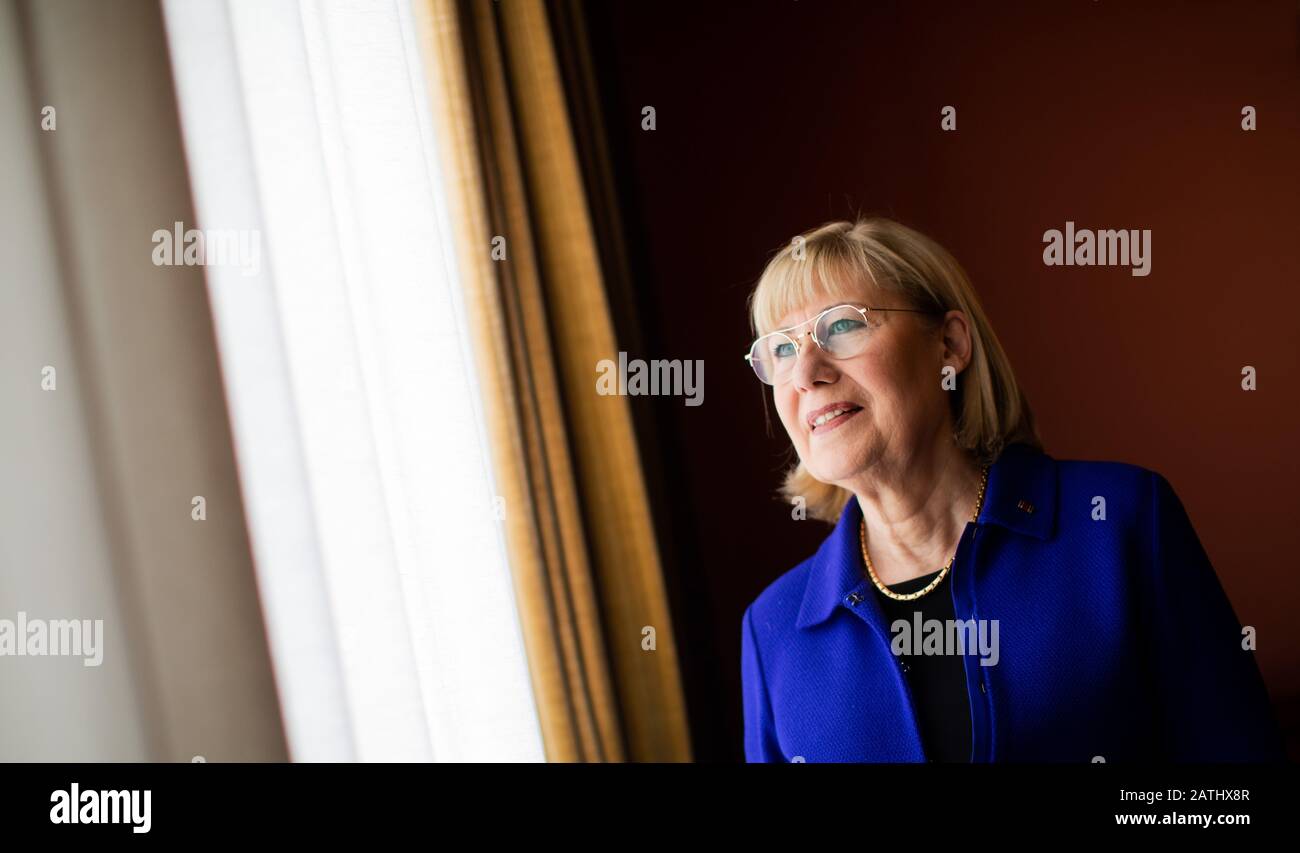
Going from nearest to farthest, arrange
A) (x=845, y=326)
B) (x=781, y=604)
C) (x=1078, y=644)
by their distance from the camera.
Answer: (x=1078, y=644)
(x=845, y=326)
(x=781, y=604)

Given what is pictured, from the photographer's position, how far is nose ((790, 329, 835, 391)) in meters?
1.28

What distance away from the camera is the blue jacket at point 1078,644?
3.70ft

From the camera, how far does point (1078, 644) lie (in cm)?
117

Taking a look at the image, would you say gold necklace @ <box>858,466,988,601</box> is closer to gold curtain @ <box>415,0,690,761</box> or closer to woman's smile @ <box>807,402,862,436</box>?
woman's smile @ <box>807,402,862,436</box>

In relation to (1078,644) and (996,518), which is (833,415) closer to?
(996,518)

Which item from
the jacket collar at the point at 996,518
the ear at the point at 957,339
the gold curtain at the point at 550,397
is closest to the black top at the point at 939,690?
the jacket collar at the point at 996,518

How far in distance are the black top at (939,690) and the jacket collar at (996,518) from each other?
10cm

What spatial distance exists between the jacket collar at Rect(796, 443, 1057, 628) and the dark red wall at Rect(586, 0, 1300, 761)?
0.25 meters

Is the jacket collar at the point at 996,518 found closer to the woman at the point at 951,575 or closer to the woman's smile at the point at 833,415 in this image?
the woman at the point at 951,575

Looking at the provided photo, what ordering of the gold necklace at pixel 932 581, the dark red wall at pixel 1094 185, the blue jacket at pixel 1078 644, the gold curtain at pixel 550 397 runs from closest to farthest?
the blue jacket at pixel 1078 644
the gold necklace at pixel 932 581
the dark red wall at pixel 1094 185
the gold curtain at pixel 550 397

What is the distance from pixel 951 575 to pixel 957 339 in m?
0.34

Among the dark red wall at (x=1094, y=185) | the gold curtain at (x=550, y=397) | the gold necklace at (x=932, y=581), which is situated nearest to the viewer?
the gold necklace at (x=932, y=581)

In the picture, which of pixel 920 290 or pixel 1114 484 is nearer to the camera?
pixel 1114 484

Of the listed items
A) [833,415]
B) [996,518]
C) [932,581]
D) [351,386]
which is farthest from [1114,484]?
[351,386]
